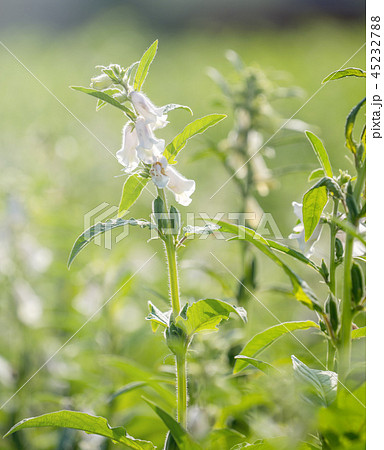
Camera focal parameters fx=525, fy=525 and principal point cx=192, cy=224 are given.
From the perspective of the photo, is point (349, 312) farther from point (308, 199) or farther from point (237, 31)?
point (237, 31)

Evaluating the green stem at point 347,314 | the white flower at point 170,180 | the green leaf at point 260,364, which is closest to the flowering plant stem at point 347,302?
the green stem at point 347,314

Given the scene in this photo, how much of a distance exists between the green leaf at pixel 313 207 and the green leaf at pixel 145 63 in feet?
1.51

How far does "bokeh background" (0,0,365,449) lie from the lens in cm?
200

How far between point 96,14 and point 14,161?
23.7ft

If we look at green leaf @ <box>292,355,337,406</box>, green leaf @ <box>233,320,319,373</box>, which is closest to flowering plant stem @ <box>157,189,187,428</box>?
green leaf @ <box>233,320,319,373</box>

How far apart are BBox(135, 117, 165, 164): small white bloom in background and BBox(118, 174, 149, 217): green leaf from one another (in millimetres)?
46

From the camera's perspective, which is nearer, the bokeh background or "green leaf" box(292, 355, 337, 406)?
"green leaf" box(292, 355, 337, 406)

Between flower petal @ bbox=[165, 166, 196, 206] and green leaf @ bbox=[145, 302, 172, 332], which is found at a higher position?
flower petal @ bbox=[165, 166, 196, 206]

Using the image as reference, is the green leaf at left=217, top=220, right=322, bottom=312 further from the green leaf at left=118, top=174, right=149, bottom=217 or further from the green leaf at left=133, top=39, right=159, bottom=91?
the green leaf at left=133, top=39, right=159, bottom=91

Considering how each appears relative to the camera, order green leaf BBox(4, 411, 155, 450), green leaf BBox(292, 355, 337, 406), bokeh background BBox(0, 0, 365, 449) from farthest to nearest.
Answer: bokeh background BBox(0, 0, 365, 449), green leaf BBox(4, 411, 155, 450), green leaf BBox(292, 355, 337, 406)

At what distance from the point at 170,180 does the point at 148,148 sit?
14 cm

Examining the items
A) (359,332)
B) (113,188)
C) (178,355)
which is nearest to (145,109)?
(178,355)

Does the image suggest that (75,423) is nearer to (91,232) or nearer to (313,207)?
(91,232)

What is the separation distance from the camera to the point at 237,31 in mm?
9914
